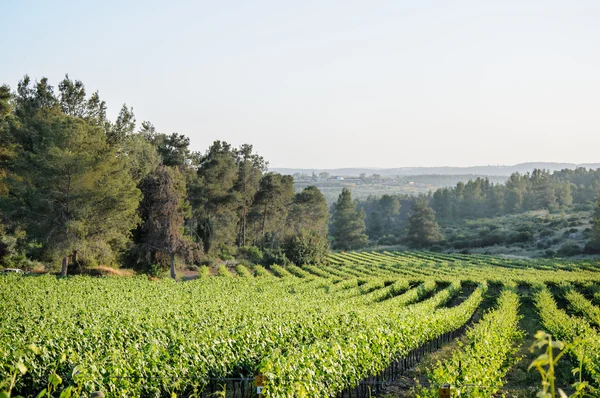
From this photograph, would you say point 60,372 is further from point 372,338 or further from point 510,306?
point 510,306

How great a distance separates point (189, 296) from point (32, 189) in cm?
1538

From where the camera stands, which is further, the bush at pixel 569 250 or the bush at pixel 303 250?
the bush at pixel 569 250

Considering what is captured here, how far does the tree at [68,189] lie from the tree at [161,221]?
2.84 metres

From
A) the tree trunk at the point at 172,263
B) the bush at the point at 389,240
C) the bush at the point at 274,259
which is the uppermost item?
the tree trunk at the point at 172,263

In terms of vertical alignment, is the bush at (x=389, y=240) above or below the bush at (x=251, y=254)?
below

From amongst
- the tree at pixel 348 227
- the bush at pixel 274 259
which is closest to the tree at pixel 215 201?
the bush at pixel 274 259

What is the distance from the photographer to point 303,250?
61.1 meters

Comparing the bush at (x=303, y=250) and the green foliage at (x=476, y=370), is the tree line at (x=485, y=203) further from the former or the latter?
the green foliage at (x=476, y=370)

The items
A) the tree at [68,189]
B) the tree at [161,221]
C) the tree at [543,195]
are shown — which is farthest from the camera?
the tree at [543,195]

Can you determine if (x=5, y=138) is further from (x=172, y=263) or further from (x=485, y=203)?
(x=485, y=203)

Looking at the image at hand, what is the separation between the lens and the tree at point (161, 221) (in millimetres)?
39531

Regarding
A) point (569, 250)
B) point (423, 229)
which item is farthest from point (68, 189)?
point (423, 229)

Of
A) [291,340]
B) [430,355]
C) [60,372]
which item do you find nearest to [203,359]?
[60,372]

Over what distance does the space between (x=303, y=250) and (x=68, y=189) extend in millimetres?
32259
